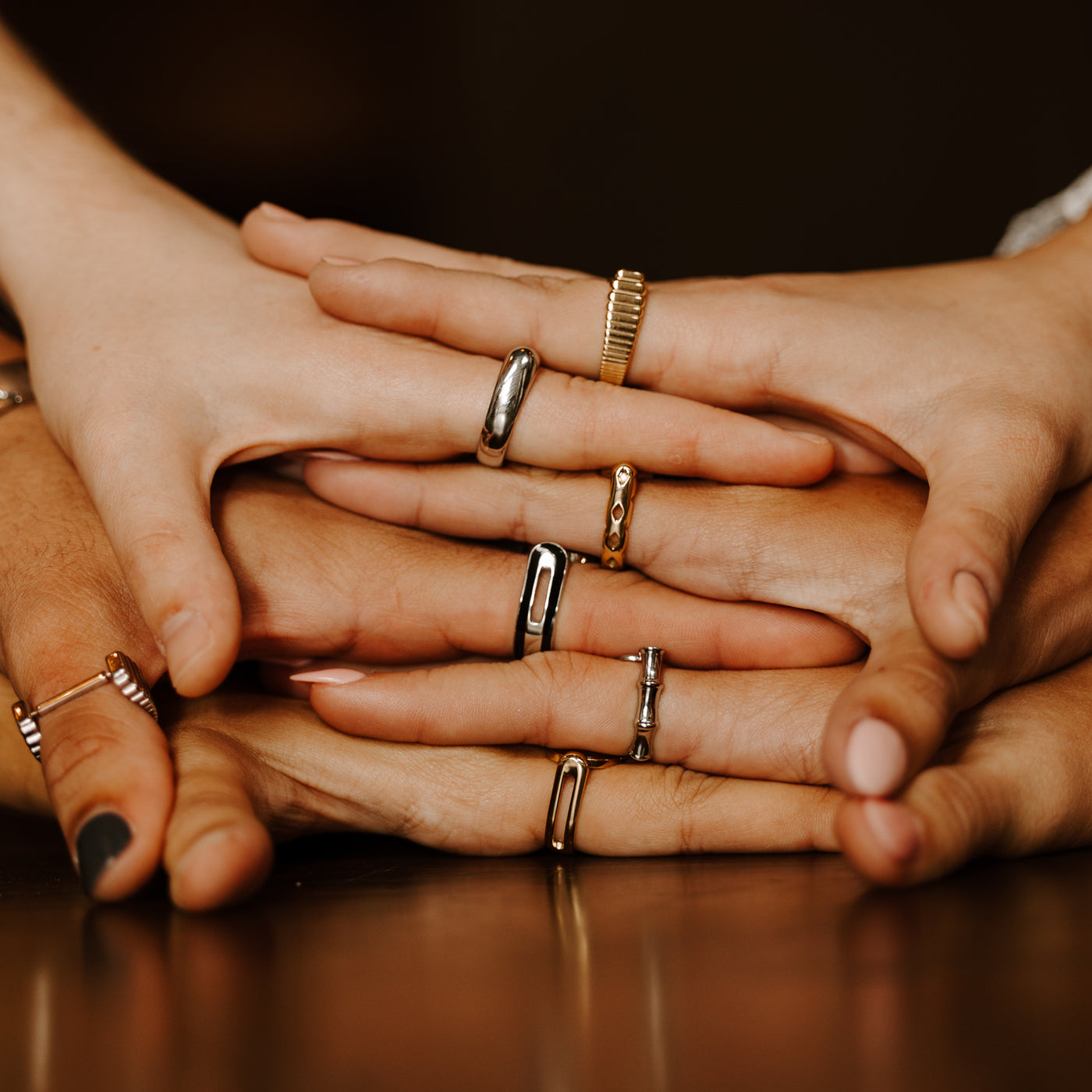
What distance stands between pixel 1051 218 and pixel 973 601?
102 cm

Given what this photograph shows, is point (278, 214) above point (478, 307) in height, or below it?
above

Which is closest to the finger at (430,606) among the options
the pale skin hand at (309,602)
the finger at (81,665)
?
the pale skin hand at (309,602)

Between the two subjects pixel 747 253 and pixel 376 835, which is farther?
pixel 747 253

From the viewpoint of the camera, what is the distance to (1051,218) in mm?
1293

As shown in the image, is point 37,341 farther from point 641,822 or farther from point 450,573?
point 641,822

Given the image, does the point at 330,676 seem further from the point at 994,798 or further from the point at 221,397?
the point at 994,798

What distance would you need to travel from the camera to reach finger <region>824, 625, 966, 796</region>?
0.48 meters

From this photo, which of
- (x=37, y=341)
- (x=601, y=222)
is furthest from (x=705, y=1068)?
(x=601, y=222)

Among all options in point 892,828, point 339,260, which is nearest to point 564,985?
point 892,828

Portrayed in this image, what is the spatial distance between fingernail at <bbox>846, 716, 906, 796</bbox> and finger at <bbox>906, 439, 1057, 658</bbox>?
0.19ft

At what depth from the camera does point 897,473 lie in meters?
0.83

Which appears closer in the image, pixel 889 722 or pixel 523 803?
pixel 889 722

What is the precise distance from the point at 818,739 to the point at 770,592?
4.7 inches

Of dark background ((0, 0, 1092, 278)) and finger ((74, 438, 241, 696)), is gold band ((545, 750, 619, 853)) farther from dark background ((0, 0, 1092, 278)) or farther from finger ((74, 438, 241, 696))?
dark background ((0, 0, 1092, 278))
